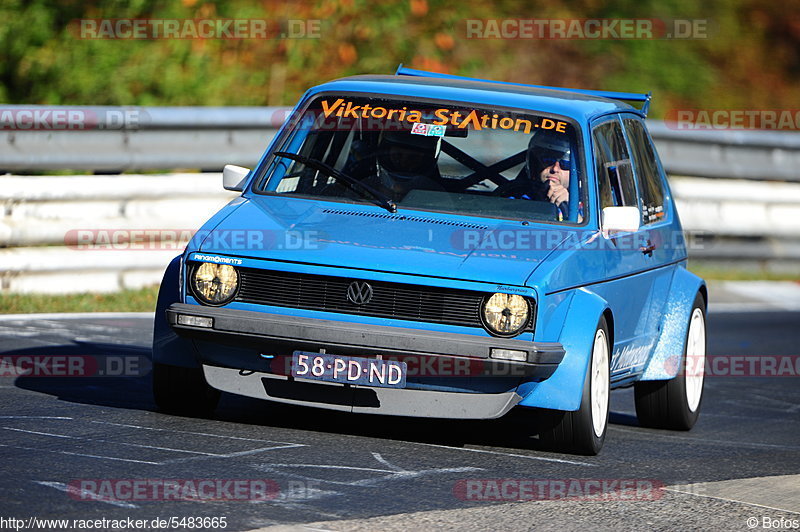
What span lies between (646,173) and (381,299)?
2.82 meters

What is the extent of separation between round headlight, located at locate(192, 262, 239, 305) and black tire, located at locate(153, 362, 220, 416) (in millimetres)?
411

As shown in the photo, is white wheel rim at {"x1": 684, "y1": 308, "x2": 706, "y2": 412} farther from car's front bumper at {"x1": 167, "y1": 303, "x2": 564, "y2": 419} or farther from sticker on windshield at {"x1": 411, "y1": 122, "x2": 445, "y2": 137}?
car's front bumper at {"x1": 167, "y1": 303, "x2": 564, "y2": 419}

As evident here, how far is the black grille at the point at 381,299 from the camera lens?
6602 millimetres

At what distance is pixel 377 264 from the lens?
21.8 ft

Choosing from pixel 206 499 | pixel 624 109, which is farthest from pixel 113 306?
pixel 206 499

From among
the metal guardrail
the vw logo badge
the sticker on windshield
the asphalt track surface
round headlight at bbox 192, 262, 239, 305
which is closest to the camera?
the asphalt track surface

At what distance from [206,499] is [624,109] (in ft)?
13.9

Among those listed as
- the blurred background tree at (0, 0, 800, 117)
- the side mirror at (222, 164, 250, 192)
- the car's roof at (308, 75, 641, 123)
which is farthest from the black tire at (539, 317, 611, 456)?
the blurred background tree at (0, 0, 800, 117)

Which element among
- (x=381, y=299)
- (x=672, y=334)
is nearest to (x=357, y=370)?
(x=381, y=299)

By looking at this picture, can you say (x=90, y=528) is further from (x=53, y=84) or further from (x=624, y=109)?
(x=53, y=84)

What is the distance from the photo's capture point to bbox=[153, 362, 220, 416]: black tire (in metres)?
7.17

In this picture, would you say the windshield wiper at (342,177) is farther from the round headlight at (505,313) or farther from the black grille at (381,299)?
the round headlight at (505,313)

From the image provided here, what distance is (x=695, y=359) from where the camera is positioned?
8.88 m

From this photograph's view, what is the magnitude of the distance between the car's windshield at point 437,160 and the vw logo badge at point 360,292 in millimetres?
897
